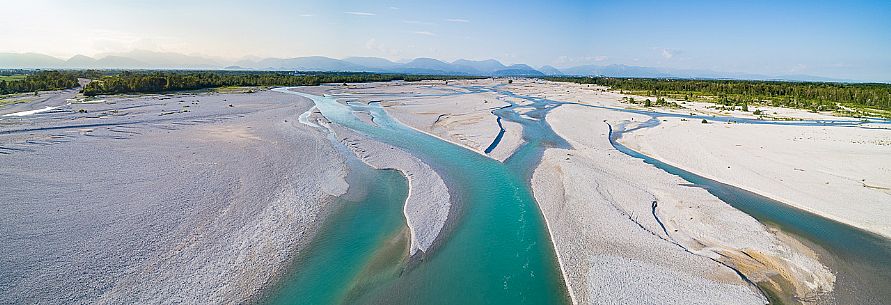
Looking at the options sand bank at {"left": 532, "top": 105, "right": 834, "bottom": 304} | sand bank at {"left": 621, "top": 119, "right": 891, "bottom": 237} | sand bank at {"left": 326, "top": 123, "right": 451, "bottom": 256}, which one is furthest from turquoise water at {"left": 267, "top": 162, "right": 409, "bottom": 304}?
sand bank at {"left": 621, "top": 119, "right": 891, "bottom": 237}

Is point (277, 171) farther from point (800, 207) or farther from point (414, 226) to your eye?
point (800, 207)

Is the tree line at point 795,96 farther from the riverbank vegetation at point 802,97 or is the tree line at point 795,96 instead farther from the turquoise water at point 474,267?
the turquoise water at point 474,267

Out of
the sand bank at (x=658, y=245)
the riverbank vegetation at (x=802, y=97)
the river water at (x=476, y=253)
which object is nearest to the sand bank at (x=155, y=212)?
the river water at (x=476, y=253)

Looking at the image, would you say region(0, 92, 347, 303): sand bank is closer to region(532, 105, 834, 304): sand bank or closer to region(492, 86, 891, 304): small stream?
region(532, 105, 834, 304): sand bank

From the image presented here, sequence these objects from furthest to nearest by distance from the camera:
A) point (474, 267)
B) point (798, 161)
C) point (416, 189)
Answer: point (798, 161)
point (416, 189)
point (474, 267)

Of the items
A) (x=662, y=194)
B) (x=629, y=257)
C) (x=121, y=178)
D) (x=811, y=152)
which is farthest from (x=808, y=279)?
(x=121, y=178)

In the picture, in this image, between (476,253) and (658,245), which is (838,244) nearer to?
(658,245)

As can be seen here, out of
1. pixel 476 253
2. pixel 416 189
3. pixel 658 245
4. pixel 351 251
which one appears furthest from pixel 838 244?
pixel 351 251
